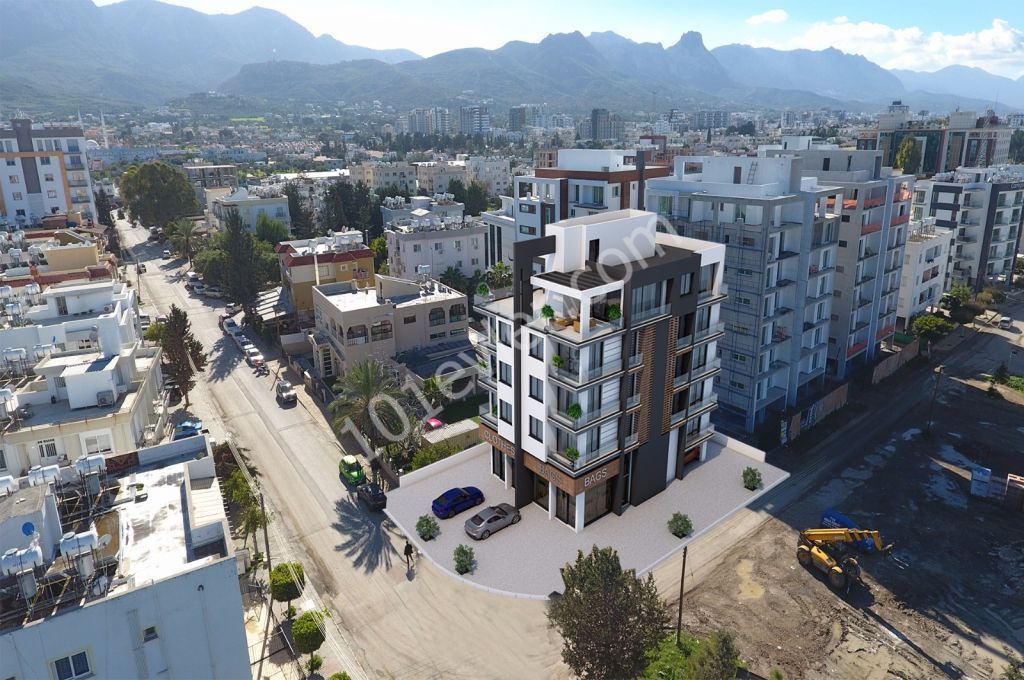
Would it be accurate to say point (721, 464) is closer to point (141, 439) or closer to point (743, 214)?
point (743, 214)

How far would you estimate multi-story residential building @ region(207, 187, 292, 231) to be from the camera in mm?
113062

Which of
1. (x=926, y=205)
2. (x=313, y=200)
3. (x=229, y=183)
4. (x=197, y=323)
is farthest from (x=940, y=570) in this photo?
(x=229, y=183)

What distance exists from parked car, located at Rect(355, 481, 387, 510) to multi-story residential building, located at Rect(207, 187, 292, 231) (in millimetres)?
81782

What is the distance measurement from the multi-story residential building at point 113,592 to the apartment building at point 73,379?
1095 cm

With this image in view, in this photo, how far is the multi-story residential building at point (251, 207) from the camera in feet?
371

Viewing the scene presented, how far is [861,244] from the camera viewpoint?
2200 inches

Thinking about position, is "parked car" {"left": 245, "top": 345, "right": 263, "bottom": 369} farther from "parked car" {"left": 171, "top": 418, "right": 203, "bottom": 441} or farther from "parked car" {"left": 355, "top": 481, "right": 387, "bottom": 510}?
"parked car" {"left": 355, "top": 481, "right": 387, "bottom": 510}

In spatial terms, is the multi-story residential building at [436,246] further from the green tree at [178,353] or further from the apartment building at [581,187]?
the green tree at [178,353]

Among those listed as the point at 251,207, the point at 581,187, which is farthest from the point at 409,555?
the point at 251,207

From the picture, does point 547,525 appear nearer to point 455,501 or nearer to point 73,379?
point 455,501

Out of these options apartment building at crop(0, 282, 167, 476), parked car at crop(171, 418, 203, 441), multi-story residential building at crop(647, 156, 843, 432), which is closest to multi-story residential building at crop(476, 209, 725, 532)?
multi-story residential building at crop(647, 156, 843, 432)

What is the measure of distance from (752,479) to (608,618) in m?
15.0

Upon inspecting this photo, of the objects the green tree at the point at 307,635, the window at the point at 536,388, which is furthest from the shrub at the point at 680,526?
the green tree at the point at 307,635

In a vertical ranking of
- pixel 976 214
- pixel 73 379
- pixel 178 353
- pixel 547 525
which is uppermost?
pixel 976 214
